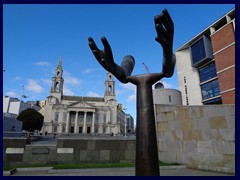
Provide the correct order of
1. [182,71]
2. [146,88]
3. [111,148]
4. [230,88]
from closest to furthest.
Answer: [146,88], [111,148], [230,88], [182,71]

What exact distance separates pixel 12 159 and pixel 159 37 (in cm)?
1002

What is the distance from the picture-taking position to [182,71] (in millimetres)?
54250

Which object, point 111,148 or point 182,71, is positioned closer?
point 111,148

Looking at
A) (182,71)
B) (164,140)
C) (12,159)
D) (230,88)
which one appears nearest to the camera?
(12,159)

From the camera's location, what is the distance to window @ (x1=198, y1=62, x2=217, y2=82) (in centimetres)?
4406

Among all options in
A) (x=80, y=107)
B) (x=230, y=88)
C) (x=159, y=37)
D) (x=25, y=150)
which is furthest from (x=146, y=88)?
(x=80, y=107)

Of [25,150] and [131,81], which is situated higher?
[131,81]

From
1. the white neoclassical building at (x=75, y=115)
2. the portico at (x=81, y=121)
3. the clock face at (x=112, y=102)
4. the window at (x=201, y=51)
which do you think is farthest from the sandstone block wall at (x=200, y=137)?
the clock face at (x=112, y=102)

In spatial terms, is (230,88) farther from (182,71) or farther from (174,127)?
(174,127)

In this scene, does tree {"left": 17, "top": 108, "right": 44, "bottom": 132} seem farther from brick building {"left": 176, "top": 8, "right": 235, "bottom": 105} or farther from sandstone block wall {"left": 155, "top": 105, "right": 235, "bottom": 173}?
sandstone block wall {"left": 155, "top": 105, "right": 235, "bottom": 173}

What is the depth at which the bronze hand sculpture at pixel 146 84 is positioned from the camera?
3467 mm

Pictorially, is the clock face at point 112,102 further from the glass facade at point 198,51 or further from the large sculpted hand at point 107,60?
the large sculpted hand at point 107,60

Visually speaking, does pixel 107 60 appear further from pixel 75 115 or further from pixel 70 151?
pixel 75 115

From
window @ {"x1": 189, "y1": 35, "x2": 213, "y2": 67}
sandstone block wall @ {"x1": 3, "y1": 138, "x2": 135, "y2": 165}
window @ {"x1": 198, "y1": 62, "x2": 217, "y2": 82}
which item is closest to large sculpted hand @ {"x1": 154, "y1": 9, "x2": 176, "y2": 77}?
sandstone block wall @ {"x1": 3, "y1": 138, "x2": 135, "y2": 165}
